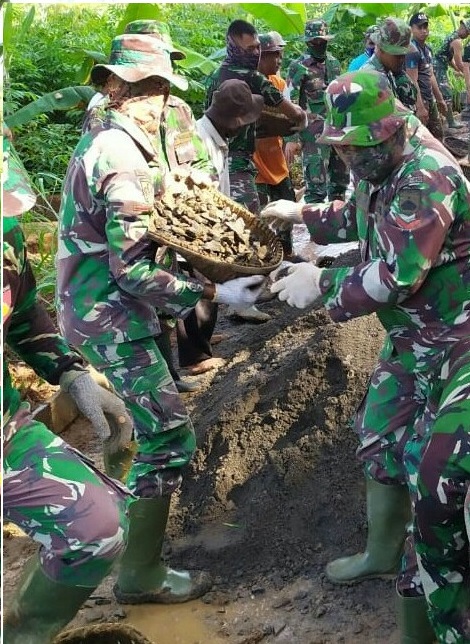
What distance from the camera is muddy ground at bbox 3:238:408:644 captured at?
10.8 feet

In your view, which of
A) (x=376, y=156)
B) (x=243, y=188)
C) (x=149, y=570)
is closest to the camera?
(x=376, y=156)

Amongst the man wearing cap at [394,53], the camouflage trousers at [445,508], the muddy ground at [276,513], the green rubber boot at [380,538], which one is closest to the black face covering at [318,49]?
the man wearing cap at [394,53]

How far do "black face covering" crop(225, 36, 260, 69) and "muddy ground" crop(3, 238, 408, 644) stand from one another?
267 cm

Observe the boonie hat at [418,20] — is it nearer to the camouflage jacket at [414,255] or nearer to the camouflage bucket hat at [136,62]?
the camouflage bucket hat at [136,62]

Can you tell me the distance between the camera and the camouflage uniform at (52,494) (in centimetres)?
242

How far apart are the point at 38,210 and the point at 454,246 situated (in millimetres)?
5461

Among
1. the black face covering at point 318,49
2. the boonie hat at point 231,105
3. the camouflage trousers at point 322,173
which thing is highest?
the boonie hat at point 231,105

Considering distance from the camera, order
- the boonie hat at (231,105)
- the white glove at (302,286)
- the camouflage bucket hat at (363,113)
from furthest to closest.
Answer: the boonie hat at (231,105)
the white glove at (302,286)
the camouflage bucket hat at (363,113)

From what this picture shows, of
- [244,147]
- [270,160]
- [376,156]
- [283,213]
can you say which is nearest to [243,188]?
[244,147]

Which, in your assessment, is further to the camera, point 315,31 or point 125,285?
point 315,31

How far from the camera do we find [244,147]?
253 inches

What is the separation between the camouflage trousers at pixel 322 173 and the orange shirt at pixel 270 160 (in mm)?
953

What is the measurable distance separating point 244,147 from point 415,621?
4.46m

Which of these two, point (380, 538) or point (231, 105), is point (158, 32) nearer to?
point (231, 105)
